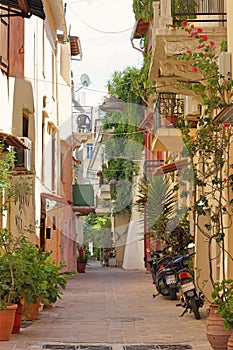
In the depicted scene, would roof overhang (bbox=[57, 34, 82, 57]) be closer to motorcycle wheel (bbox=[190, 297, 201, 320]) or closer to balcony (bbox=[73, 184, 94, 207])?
balcony (bbox=[73, 184, 94, 207])

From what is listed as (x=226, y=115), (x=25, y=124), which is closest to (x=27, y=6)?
(x=226, y=115)

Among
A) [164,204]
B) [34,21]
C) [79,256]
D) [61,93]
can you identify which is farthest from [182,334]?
[79,256]

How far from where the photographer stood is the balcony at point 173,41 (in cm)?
1430


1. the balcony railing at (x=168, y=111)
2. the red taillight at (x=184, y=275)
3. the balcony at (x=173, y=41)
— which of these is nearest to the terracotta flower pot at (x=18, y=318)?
the red taillight at (x=184, y=275)

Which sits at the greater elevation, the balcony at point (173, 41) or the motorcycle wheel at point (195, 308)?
the balcony at point (173, 41)

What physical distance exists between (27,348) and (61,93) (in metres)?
24.0

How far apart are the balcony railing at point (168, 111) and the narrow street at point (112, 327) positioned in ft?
16.4

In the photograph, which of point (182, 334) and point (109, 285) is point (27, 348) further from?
point (109, 285)

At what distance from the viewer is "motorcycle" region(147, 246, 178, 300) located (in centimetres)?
1909

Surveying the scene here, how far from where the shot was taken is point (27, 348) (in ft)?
38.2

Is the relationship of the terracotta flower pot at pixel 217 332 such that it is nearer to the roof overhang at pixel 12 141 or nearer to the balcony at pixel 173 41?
the balcony at pixel 173 41

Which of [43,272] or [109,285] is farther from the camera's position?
[109,285]

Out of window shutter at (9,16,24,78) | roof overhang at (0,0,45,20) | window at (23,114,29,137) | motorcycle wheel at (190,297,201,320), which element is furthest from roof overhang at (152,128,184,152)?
roof overhang at (0,0,45,20)

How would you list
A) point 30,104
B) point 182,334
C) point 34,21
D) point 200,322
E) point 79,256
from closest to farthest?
point 182,334 < point 200,322 < point 30,104 < point 34,21 < point 79,256
